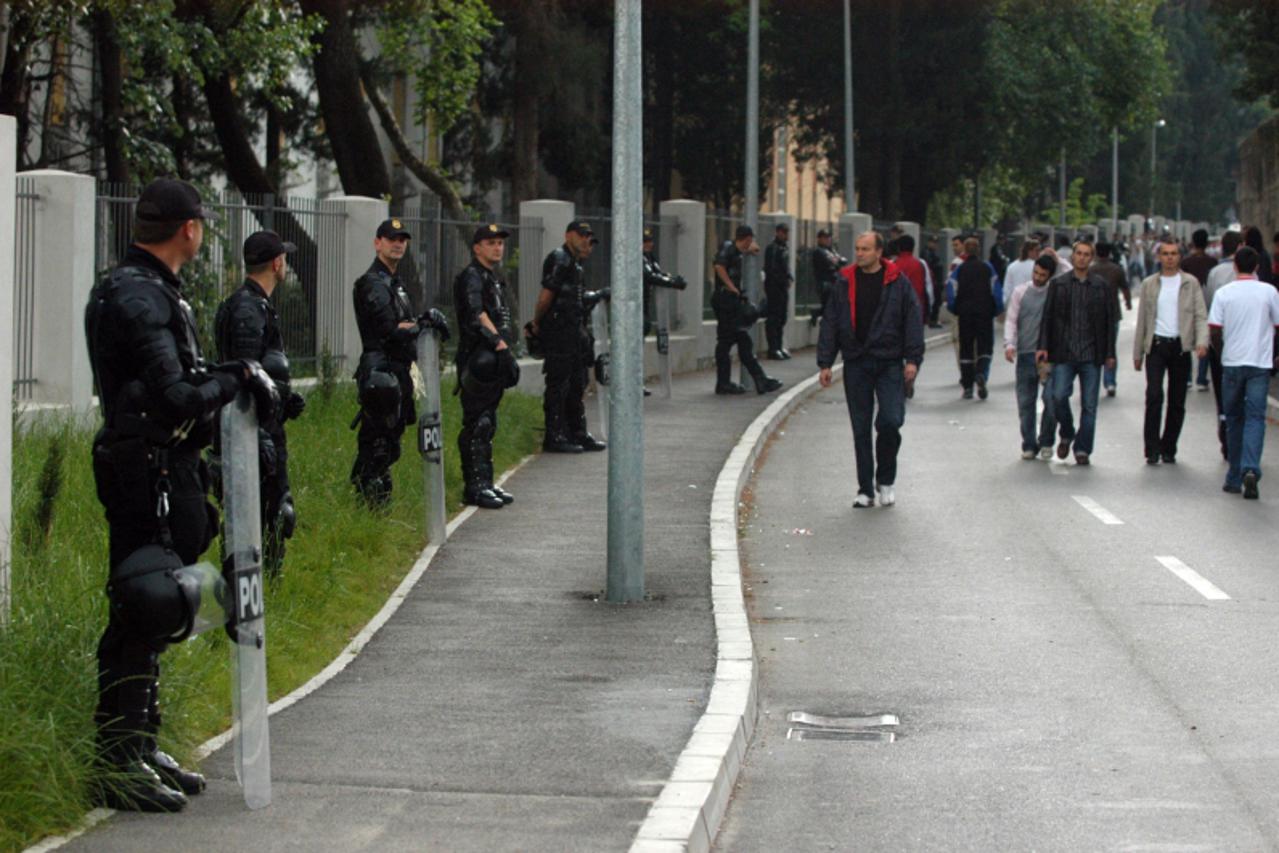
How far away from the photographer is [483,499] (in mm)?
13695

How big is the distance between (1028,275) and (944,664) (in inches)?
678

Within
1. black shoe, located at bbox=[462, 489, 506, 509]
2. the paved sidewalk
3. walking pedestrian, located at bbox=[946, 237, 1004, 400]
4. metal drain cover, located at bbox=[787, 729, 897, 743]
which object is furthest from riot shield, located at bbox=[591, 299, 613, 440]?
metal drain cover, located at bbox=[787, 729, 897, 743]

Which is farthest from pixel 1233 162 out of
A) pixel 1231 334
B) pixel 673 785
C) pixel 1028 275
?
pixel 673 785

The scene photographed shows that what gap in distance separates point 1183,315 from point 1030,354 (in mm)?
1409

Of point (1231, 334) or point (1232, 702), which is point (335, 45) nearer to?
point (1231, 334)

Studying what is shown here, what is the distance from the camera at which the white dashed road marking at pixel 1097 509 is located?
1418 centimetres

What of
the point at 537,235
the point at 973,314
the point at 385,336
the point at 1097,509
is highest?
the point at 537,235

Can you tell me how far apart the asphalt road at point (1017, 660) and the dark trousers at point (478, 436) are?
5.88 feet

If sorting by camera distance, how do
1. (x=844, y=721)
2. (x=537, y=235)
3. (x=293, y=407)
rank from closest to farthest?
(x=844, y=721)
(x=293, y=407)
(x=537, y=235)

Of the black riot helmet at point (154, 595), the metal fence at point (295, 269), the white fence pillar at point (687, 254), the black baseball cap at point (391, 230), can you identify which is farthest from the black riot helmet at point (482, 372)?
the white fence pillar at point (687, 254)

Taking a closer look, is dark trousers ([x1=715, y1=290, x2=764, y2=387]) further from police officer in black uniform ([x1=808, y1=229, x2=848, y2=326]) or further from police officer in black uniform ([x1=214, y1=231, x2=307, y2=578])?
police officer in black uniform ([x1=214, y1=231, x2=307, y2=578])

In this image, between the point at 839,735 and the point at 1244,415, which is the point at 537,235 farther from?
the point at 839,735

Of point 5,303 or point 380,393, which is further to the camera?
point 380,393

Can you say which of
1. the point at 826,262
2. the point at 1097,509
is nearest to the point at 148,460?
the point at 1097,509
